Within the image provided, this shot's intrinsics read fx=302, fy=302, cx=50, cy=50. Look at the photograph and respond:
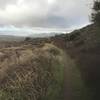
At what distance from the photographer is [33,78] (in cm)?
1714

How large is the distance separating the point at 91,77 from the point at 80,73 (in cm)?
226

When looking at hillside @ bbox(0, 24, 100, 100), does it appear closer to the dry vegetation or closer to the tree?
the dry vegetation

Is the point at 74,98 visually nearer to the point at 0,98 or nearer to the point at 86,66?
the point at 0,98

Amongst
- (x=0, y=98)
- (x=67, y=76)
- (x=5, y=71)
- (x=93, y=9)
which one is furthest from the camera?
(x=93, y=9)

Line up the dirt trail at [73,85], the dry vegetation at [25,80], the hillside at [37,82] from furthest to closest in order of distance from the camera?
1. the dirt trail at [73,85]
2. the hillside at [37,82]
3. the dry vegetation at [25,80]

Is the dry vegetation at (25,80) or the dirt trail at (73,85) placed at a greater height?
the dry vegetation at (25,80)

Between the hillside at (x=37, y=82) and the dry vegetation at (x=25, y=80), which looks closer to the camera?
the dry vegetation at (x=25, y=80)

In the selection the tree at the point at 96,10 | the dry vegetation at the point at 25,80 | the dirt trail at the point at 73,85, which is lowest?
the dirt trail at the point at 73,85

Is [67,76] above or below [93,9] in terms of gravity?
below

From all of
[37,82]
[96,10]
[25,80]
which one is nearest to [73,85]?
[37,82]

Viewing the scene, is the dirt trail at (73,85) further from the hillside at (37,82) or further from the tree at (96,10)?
the tree at (96,10)

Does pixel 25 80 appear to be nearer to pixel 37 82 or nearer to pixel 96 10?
pixel 37 82

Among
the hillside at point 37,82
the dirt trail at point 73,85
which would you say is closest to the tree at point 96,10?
the dirt trail at point 73,85

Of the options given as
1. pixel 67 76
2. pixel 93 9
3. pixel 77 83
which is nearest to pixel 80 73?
pixel 67 76
